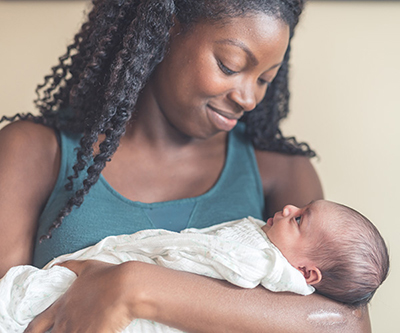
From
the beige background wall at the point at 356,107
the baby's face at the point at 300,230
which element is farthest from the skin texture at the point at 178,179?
the beige background wall at the point at 356,107

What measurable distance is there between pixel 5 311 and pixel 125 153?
0.61m

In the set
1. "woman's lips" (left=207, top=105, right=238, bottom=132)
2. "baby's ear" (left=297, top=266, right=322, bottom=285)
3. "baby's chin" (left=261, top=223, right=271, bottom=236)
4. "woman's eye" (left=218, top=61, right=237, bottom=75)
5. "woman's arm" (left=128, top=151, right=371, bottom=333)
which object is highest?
"woman's eye" (left=218, top=61, right=237, bottom=75)

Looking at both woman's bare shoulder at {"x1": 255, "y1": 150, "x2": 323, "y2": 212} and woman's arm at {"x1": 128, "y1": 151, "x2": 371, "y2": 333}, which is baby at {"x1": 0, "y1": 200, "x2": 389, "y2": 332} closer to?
woman's arm at {"x1": 128, "y1": 151, "x2": 371, "y2": 333}

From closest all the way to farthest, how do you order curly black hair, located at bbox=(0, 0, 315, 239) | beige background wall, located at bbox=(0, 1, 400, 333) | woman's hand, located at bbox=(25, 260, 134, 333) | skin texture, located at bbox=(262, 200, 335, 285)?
woman's hand, located at bbox=(25, 260, 134, 333), skin texture, located at bbox=(262, 200, 335, 285), curly black hair, located at bbox=(0, 0, 315, 239), beige background wall, located at bbox=(0, 1, 400, 333)

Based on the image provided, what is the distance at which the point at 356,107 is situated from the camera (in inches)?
80.4

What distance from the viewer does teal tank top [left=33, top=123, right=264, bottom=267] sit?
1457 mm

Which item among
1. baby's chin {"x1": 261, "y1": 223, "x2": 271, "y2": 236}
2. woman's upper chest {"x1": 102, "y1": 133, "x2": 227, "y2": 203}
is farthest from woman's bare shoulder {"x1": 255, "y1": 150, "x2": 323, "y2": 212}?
baby's chin {"x1": 261, "y1": 223, "x2": 271, "y2": 236}

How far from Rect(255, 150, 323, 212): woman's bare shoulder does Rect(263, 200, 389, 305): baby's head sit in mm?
339

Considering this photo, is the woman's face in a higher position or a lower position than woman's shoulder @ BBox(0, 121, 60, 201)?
higher

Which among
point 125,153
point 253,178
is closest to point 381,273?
point 253,178

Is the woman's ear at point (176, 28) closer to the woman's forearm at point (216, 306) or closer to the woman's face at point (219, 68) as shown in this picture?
the woman's face at point (219, 68)

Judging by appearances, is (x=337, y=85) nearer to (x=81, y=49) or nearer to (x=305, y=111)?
(x=305, y=111)

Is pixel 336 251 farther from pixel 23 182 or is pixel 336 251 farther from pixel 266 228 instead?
pixel 23 182

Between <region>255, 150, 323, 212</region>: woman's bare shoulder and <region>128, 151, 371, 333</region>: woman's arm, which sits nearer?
<region>128, 151, 371, 333</region>: woman's arm
